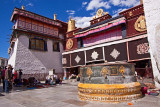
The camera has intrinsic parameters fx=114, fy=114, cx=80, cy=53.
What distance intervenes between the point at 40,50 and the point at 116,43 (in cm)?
1248

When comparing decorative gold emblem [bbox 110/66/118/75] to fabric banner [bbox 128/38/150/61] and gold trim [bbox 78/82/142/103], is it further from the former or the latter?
fabric banner [bbox 128/38/150/61]

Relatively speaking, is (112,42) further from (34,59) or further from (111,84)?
(34,59)

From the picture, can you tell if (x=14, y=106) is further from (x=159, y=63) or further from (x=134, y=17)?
(x=134, y=17)

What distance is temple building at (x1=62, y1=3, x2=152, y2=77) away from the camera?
43.4 ft

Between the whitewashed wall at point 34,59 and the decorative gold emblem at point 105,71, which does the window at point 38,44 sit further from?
the decorative gold emblem at point 105,71

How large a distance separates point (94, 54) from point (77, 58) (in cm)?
339

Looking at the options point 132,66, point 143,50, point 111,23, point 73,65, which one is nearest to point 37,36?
point 73,65

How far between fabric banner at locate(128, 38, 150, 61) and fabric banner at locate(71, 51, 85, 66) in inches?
290

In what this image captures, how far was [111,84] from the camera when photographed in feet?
14.1

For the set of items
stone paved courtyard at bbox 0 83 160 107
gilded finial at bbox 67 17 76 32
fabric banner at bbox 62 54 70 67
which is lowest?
stone paved courtyard at bbox 0 83 160 107

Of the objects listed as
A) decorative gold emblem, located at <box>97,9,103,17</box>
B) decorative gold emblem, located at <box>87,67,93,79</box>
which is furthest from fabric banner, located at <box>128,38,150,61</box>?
decorative gold emblem, located at <box>87,67,93,79</box>

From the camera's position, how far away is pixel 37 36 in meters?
19.5

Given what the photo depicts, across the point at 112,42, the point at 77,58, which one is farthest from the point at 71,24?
the point at 112,42

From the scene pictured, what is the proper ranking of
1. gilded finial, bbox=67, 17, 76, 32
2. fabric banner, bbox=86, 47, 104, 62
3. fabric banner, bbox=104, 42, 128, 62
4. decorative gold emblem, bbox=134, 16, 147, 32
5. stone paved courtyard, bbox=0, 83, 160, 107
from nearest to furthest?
1. stone paved courtyard, bbox=0, 83, 160, 107
2. decorative gold emblem, bbox=134, 16, 147, 32
3. fabric banner, bbox=104, 42, 128, 62
4. fabric banner, bbox=86, 47, 104, 62
5. gilded finial, bbox=67, 17, 76, 32
